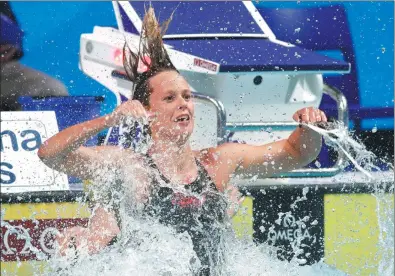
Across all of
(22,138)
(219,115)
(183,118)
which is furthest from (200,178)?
(22,138)

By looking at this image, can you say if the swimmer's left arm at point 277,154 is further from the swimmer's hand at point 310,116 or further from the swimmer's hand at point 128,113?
the swimmer's hand at point 128,113

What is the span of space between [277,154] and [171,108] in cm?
42

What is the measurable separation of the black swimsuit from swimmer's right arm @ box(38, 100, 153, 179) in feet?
0.62

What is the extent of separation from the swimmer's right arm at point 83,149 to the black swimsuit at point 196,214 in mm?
189

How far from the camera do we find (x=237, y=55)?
387 centimetres

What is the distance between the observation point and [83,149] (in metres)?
2.79

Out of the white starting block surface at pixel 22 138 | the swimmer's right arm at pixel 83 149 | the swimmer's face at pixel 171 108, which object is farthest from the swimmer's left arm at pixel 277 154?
the white starting block surface at pixel 22 138

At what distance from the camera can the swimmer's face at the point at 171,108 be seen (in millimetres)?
2824

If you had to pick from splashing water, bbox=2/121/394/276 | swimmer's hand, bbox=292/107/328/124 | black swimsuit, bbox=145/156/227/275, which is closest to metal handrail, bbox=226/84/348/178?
splashing water, bbox=2/121/394/276

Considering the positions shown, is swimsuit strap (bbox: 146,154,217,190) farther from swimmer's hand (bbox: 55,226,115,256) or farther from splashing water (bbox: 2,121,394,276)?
swimmer's hand (bbox: 55,226,115,256)

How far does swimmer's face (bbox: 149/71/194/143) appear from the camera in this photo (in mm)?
2824

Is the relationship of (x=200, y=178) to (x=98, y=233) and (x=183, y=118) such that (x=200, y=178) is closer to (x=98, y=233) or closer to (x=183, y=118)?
(x=183, y=118)

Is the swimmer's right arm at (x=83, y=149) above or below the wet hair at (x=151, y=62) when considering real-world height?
below

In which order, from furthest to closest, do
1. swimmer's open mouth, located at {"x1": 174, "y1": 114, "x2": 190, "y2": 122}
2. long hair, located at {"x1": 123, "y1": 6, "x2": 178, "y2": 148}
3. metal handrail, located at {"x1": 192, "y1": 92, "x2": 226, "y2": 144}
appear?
metal handrail, located at {"x1": 192, "y1": 92, "x2": 226, "y2": 144} → long hair, located at {"x1": 123, "y1": 6, "x2": 178, "y2": 148} → swimmer's open mouth, located at {"x1": 174, "y1": 114, "x2": 190, "y2": 122}
